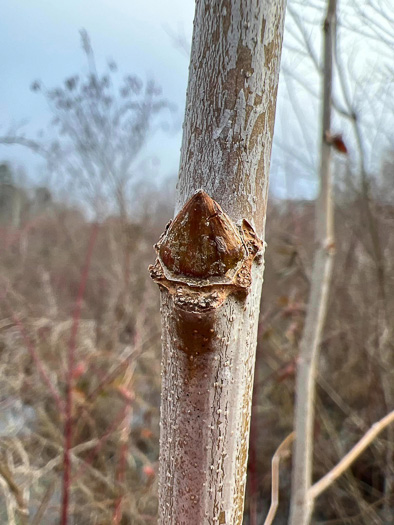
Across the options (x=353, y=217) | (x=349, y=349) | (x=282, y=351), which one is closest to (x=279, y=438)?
(x=282, y=351)

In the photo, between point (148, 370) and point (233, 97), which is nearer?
point (233, 97)

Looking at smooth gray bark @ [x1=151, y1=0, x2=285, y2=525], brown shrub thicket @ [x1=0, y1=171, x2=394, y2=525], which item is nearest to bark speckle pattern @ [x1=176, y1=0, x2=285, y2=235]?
smooth gray bark @ [x1=151, y1=0, x2=285, y2=525]

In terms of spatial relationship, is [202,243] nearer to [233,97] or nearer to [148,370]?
[233,97]

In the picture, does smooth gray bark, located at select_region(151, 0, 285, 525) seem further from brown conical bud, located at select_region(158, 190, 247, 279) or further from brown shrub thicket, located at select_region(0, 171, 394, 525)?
brown shrub thicket, located at select_region(0, 171, 394, 525)

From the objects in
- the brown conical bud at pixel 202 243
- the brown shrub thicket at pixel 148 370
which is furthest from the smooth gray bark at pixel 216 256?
the brown shrub thicket at pixel 148 370

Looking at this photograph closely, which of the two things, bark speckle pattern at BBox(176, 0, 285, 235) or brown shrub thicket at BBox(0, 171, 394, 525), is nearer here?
bark speckle pattern at BBox(176, 0, 285, 235)

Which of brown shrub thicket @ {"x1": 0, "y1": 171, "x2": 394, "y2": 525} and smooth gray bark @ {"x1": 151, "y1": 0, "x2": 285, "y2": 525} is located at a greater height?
smooth gray bark @ {"x1": 151, "y1": 0, "x2": 285, "y2": 525}

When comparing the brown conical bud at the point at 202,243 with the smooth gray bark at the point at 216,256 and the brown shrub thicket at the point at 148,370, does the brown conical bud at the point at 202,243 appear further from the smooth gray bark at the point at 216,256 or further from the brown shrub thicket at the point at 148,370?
the brown shrub thicket at the point at 148,370

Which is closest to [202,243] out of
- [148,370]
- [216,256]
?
[216,256]
